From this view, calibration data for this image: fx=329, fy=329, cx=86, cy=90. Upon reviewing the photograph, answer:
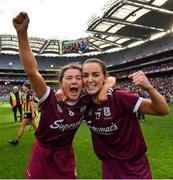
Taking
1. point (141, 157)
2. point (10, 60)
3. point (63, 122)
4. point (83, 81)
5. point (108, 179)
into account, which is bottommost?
point (108, 179)

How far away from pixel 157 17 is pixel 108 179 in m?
46.0

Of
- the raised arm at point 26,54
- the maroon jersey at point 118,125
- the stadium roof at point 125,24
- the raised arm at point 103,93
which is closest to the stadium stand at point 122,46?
the stadium roof at point 125,24

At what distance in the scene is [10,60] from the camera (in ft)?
289

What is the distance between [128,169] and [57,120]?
0.89 m

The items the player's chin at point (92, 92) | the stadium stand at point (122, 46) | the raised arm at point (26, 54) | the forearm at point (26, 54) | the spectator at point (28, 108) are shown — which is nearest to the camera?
the raised arm at point (26, 54)

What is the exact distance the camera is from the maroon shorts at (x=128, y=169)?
133 inches

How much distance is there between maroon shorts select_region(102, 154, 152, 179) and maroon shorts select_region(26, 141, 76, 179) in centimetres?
43

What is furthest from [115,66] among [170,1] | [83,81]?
[83,81]

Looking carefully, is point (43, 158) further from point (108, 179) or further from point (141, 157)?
point (141, 157)

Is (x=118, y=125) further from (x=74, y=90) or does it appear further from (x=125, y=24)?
(x=125, y=24)

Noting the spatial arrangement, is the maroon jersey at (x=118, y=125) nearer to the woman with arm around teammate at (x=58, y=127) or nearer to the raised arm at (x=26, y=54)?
the woman with arm around teammate at (x=58, y=127)

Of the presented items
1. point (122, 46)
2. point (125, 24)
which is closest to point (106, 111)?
point (125, 24)

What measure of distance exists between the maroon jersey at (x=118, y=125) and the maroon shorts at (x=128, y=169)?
0.20ft

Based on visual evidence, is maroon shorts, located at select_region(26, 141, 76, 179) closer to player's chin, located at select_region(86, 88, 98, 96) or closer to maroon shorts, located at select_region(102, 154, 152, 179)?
maroon shorts, located at select_region(102, 154, 152, 179)
